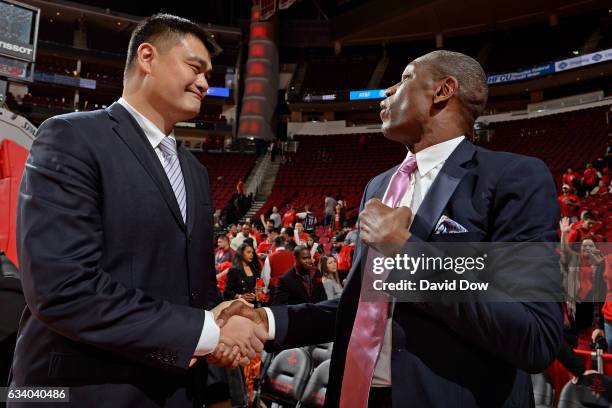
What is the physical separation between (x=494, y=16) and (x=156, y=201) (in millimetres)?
22440

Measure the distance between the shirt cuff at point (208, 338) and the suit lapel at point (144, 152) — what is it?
0.97 ft

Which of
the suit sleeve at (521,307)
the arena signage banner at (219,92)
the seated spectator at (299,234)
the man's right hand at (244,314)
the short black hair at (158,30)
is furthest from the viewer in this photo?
the arena signage banner at (219,92)

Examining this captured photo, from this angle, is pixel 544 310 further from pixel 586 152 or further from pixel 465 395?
pixel 586 152

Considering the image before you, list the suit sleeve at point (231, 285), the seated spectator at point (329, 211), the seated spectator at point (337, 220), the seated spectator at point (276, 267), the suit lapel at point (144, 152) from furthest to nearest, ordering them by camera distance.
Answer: the seated spectator at point (329, 211), the seated spectator at point (337, 220), the seated spectator at point (276, 267), the suit sleeve at point (231, 285), the suit lapel at point (144, 152)

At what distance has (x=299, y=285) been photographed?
17.8 ft

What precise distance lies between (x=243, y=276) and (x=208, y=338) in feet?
14.5

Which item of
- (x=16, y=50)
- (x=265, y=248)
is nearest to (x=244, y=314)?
(x=16, y=50)

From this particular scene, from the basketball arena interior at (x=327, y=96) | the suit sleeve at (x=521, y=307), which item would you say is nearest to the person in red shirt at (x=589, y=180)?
the basketball arena interior at (x=327, y=96)

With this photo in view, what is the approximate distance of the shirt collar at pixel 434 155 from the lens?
4.81 feet

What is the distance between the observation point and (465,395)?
3.96 feet

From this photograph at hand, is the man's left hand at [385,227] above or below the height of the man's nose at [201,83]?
below

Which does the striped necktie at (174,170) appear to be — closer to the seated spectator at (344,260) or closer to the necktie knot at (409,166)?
the necktie knot at (409,166)

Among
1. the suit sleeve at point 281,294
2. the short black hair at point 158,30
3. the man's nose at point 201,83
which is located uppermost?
the short black hair at point 158,30

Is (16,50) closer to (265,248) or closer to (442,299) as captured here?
(442,299)
